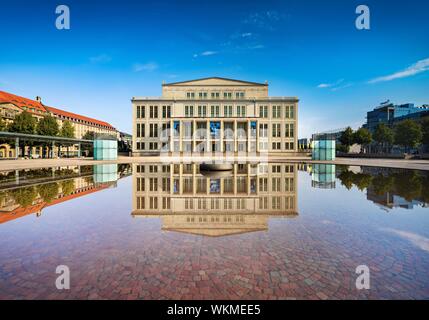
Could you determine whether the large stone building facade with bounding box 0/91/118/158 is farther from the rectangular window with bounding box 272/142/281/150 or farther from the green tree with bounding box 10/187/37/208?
the rectangular window with bounding box 272/142/281/150

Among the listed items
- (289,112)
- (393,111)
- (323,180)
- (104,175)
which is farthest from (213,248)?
(393,111)

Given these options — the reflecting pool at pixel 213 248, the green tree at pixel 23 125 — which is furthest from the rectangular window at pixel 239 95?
the green tree at pixel 23 125

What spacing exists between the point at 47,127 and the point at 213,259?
69.4 m

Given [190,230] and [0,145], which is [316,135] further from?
[0,145]

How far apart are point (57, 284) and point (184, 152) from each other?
154 ft

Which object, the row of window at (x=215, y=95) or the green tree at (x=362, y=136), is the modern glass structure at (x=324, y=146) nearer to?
the row of window at (x=215, y=95)

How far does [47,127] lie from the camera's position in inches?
2165

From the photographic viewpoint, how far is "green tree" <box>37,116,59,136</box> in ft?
178

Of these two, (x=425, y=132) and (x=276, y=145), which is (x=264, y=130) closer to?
(x=276, y=145)

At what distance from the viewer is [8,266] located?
4055mm

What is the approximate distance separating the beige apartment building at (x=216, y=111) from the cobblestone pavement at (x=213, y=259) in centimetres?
4597

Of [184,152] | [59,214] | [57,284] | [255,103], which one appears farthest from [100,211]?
[255,103]

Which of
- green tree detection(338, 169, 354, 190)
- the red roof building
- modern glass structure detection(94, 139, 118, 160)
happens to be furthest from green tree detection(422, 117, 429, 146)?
the red roof building

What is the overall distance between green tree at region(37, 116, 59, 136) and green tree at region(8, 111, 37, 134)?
233 cm
